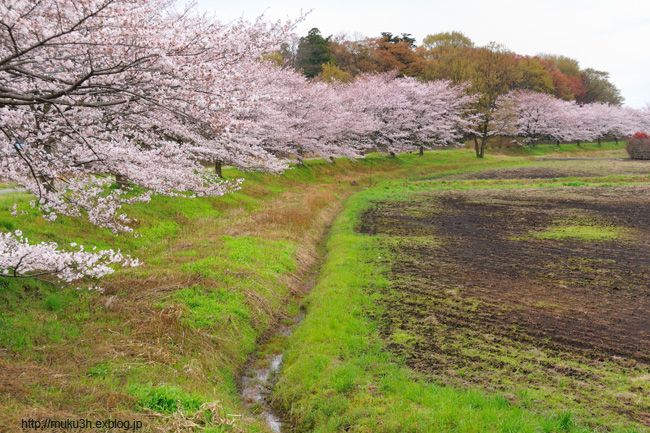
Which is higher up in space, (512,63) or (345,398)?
(512,63)

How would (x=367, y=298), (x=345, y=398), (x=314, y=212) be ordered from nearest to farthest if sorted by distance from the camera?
(x=345, y=398) < (x=367, y=298) < (x=314, y=212)

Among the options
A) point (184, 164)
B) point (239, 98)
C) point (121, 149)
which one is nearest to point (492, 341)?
point (239, 98)

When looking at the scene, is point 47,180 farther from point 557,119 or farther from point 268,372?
point 557,119

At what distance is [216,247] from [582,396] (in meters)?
12.0

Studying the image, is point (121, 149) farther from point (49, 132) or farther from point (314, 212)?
point (314, 212)

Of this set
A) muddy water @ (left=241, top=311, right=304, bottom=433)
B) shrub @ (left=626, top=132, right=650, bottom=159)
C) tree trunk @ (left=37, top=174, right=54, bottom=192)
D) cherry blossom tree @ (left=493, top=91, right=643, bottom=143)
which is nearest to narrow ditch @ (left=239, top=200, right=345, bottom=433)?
muddy water @ (left=241, top=311, right=304, bottom=433)

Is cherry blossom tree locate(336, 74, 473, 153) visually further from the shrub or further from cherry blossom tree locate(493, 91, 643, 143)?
the shrub

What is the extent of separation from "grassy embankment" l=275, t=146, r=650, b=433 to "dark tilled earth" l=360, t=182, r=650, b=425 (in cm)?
37

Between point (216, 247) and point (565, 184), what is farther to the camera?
point (565, 184)

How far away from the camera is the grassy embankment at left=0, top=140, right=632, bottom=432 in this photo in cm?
765

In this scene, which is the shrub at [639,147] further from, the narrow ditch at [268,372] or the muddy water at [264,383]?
the muddy water at [264,383]

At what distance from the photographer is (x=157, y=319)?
10.9 m

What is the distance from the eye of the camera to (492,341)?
34.3ft

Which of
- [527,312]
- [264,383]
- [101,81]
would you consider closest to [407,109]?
[527,312]
